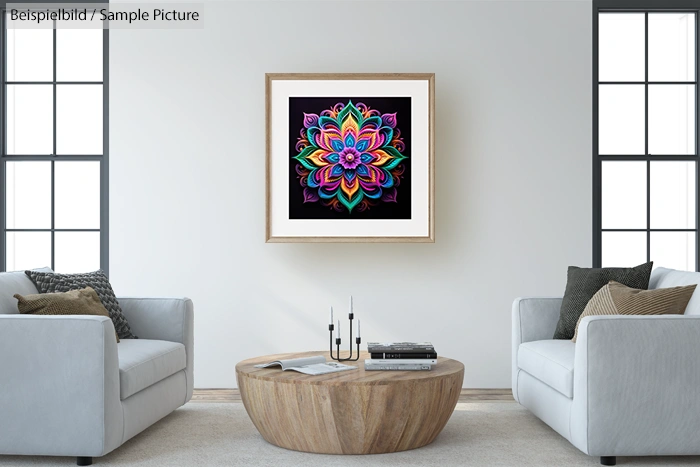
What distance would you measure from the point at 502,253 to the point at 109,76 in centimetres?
306

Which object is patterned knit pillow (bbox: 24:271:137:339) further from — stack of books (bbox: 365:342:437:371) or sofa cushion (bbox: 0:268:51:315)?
stack of books (bbox: 365:342:437:371)

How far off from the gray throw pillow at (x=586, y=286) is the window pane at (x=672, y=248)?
1302 mm

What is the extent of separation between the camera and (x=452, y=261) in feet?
16.7

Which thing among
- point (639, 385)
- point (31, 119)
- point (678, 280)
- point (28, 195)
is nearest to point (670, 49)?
point (678, 280)

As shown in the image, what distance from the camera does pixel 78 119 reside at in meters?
5.23

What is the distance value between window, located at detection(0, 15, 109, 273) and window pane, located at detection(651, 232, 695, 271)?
13.3ft

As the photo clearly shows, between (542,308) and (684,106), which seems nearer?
(542,308)

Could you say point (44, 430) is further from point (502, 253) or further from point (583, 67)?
point (583, 67)

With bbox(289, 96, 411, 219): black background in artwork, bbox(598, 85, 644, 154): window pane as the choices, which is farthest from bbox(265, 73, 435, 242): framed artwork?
bbox(598, 85, 644, 154): window pane

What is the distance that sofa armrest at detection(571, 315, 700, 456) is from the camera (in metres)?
3.09

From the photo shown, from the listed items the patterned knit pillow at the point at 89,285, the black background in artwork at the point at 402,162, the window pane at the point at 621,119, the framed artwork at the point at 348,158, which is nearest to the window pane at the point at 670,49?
the window pane at the point at 621,119

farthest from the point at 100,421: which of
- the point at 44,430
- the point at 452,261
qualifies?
the point at 452,261

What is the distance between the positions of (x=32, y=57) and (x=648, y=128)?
4.52m

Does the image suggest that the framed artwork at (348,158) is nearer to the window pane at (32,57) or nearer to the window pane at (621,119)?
the window pane at (621,119)
